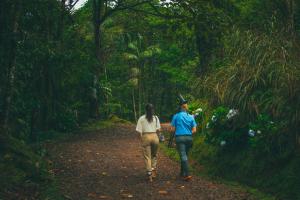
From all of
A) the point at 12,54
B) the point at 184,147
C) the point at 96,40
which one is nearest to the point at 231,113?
the point at 184,147

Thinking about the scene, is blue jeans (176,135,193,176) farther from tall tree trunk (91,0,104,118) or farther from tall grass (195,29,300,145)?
tall tree trunk (91,0,104,118)

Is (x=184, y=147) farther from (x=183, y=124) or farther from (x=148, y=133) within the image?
(x=148, y=133)

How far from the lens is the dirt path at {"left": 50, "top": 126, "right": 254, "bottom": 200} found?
35.0 feet

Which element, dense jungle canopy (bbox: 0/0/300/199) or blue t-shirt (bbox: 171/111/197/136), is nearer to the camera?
dense jungle canopy (bbox: 0/0/300/199)

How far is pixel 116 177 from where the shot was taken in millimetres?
12789

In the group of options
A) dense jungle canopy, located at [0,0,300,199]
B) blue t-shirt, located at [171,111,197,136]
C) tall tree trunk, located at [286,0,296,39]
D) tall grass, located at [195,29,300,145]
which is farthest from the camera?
tall tree trunk, located at [286,0,296,39]

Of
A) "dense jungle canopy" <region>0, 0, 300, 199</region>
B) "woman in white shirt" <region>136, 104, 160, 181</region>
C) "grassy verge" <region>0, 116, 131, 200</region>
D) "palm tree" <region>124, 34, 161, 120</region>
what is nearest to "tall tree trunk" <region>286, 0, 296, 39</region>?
"dense jungle canopy" <region>0, 0, 300, 199</region>

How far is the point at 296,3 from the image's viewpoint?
61.5 ft

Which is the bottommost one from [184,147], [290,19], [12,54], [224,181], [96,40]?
[224,181]

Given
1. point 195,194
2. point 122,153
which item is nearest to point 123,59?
point 122,153

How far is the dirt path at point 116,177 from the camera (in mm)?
10664

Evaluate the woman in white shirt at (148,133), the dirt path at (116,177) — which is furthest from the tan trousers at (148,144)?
the dirt path at (116,177)

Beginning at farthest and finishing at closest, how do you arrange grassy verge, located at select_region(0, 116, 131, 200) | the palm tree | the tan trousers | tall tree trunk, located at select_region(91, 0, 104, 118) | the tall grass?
the palm tree, tall tree trunk, located at select_region(91, 0, 104, 118), the tan trousers, the tall grass, grassy verge, located at select_region(0, 116, 131, 200)

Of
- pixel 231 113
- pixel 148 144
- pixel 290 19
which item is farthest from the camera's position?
pixel 290 19
